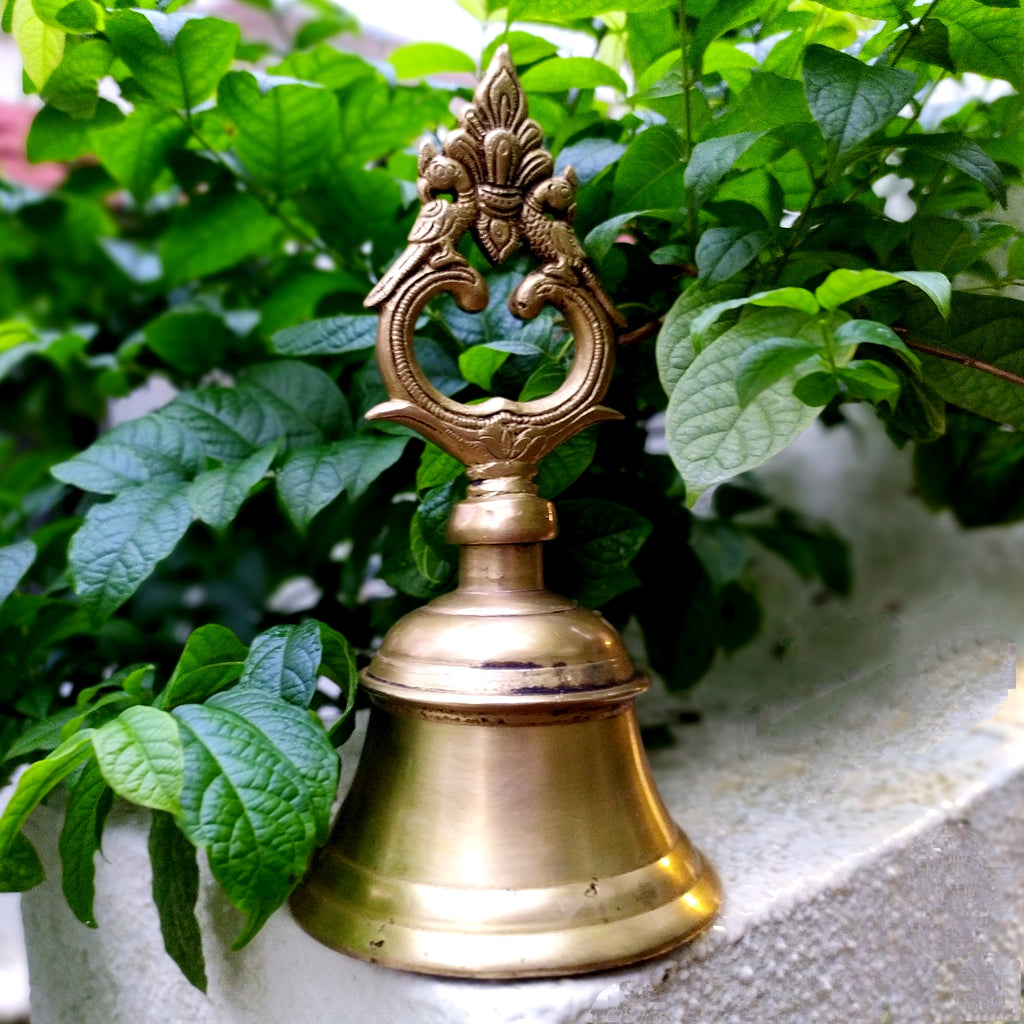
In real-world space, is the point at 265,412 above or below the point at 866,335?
below

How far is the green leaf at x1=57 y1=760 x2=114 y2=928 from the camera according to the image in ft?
1.30

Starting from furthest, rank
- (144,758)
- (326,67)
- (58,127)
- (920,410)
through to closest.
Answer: (326,67), (58,127), (920,410), (144,758)

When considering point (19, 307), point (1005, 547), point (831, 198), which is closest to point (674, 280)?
point (831, 198)

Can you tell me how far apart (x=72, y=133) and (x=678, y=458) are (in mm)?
429

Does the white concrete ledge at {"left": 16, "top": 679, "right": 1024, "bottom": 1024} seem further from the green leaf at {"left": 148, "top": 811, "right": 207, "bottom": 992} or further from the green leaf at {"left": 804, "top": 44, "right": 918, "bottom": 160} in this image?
the green leaf at {"left": 804, "top": 44, "right": 918, "bottom": 160}

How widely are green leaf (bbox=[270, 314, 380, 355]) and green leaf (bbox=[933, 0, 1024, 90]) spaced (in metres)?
0.32

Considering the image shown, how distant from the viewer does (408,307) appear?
17.2 inches

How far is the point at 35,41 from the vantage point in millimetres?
495

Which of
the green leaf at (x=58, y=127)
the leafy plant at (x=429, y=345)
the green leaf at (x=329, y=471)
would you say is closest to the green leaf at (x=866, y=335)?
the leafy plant at (x=429, y=345)

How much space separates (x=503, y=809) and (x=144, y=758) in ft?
0.49

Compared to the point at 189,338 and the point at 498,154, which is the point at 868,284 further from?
the point at 189,338

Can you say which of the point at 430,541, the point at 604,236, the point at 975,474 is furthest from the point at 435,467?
the point at 975,474

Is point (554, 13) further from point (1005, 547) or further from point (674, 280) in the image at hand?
point (1005, 547)

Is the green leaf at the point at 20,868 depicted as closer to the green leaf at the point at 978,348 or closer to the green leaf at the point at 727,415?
the green leaf at the point at 727,415
